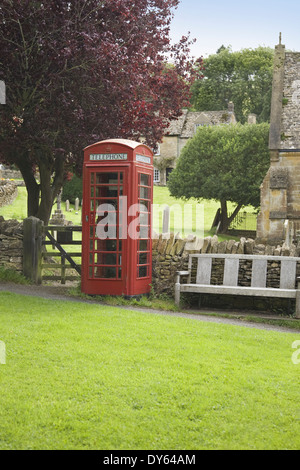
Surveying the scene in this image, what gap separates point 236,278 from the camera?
10055mm

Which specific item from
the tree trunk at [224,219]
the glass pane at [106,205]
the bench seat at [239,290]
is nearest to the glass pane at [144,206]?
the glass pane at [106,205]

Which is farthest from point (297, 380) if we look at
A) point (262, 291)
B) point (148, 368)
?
point (262, 291)

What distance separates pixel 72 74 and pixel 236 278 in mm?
6372

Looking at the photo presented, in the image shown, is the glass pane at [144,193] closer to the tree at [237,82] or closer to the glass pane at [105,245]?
the glass pane at [105,245]

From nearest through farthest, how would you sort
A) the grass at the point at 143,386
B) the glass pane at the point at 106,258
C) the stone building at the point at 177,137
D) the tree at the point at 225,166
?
the grass at the point at 143,386 → the glass pane at the point at 106,258 → the tree at the point at 225,166 → the stone building at the point at 177,137

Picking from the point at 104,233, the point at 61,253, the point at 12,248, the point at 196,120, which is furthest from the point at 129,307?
the point at 196,120

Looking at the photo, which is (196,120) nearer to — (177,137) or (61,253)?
(177,137)

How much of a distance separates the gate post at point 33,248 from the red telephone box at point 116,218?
1952mm

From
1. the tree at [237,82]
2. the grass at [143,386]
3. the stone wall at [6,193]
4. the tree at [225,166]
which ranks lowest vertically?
the grass at [143,386]

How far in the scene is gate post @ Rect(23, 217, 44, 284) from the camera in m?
12.0

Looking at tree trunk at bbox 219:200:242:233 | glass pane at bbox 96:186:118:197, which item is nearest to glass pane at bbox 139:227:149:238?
glass pane at bbox 96:186:118:197

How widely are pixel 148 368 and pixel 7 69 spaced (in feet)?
30.3

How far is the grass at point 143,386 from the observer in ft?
14.3

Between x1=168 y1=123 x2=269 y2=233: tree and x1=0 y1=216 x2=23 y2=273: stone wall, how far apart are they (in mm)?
19979
